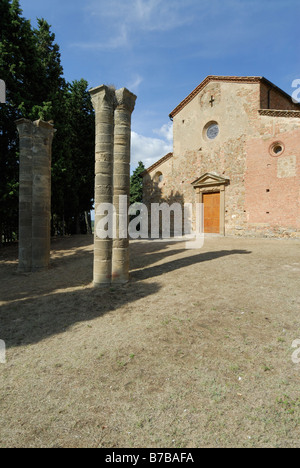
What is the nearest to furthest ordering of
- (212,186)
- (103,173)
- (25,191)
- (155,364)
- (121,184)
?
1. (155,364)
2. (103,173)
3. (121,184)
4. (25,191)
5. (212,186)

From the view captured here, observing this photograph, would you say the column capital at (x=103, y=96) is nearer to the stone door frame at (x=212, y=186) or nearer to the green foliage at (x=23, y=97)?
the green foliage at (x=23, y=97)

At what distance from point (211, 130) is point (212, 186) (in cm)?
423

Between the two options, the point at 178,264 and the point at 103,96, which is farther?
the point at 178,264

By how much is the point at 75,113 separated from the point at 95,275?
18499mm

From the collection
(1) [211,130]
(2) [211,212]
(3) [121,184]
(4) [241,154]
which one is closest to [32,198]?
(3) [121,184]

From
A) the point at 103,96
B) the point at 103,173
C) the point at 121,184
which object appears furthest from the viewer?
the point at 121,184

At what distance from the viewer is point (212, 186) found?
17641 mm

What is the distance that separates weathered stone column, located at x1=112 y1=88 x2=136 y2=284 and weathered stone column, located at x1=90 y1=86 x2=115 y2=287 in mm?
155

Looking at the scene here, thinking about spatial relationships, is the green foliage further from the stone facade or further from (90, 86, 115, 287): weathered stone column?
the stone facade

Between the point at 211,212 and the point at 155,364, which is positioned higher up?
the point at 211,212

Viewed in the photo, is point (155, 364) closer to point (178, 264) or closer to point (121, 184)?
point (121, 184)

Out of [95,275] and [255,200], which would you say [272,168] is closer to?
[255,200]
